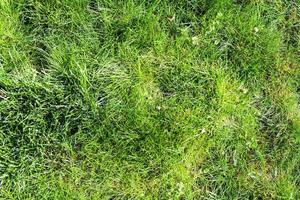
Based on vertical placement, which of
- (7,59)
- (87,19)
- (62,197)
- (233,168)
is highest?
(87,19)

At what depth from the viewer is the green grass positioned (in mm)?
3004

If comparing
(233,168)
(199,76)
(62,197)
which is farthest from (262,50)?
(62,197)

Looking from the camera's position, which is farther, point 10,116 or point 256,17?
point 256,17

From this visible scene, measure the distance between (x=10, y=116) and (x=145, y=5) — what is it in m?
1.06

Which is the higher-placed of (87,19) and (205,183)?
(87,19)

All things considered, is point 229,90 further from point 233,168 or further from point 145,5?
point 145,5

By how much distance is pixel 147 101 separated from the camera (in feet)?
10.2

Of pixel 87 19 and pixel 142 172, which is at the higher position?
pixel 87 19

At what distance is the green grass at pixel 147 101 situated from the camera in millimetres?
3004

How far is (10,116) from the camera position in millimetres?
2982

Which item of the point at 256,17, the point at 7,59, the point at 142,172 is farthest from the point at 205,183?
the point at 7,59

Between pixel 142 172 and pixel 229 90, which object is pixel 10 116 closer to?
pixel 142 172

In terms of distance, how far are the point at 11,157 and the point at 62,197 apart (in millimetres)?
371

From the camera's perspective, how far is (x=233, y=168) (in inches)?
123
